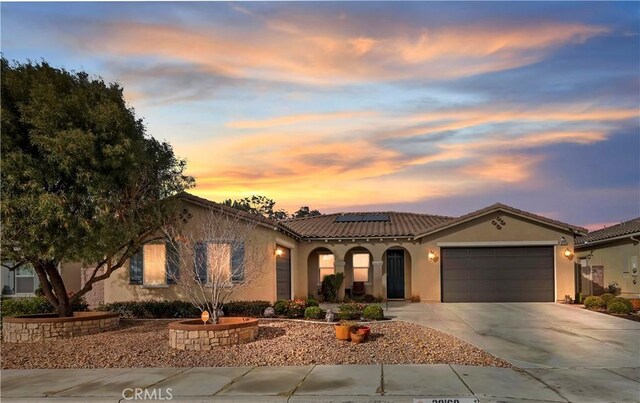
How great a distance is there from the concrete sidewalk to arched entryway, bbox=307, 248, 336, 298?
16.0 meters

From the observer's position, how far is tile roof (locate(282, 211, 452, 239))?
82.9 feet

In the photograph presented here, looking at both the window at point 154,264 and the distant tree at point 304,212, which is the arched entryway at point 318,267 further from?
the distant tree at point 304,212

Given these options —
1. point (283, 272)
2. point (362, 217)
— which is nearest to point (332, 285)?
point (283, 272)

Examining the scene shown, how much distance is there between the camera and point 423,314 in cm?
1884

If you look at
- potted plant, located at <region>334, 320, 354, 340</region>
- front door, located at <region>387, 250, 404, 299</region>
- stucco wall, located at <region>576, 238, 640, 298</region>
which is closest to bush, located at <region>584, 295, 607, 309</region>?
stucco wall, located at <region>576, 238, 640, 298</region>

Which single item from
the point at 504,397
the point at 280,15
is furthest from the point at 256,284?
the point at 504,397

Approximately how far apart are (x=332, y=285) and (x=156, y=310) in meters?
8.84

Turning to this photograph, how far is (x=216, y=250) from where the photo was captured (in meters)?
15.5

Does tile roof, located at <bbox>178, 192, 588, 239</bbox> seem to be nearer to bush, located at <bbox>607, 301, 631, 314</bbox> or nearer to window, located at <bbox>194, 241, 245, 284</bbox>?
window, located at <bbox>194, 241, 245, 284</bbox>

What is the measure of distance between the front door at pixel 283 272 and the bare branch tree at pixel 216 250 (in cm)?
195

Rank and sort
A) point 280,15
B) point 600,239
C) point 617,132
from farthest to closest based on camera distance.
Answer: point 600,239, point 617,132, point 280,15

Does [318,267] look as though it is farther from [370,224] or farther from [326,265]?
[370,224]

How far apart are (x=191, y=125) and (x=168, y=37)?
12.2 ft

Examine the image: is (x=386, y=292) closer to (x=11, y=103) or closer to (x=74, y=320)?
Answer: (x=74, y=320)
